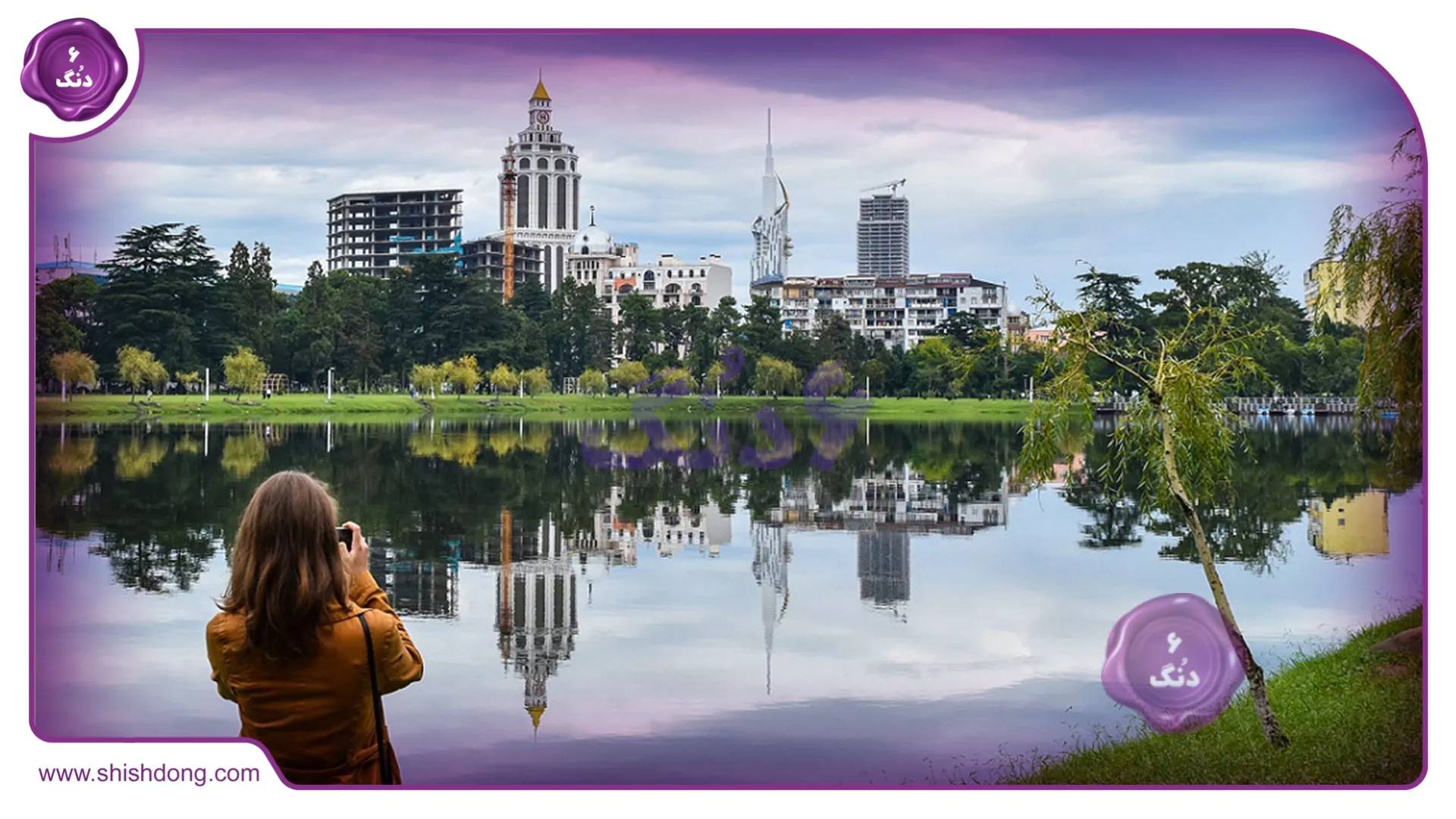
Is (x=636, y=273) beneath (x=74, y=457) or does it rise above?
above

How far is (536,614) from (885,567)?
246 centimetres

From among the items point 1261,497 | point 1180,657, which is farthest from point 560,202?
point 1261,497

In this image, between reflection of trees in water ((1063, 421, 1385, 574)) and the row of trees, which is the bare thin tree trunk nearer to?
the row of trees

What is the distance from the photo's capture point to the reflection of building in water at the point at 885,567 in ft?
24.5

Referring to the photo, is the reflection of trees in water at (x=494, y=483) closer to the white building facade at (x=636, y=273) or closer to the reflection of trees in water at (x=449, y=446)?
the reflection of trees in water at (x=449, y=446)

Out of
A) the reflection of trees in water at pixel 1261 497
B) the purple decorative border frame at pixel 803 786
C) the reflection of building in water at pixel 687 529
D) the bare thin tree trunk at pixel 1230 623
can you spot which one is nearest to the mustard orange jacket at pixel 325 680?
the purple decorative border frame at pixel 803 786

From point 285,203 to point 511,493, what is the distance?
5712 millimetres

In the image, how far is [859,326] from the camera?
241 inches

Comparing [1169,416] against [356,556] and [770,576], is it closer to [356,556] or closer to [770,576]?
[356,556]

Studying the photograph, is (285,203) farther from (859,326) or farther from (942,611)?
(942,611)

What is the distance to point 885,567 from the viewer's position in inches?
332

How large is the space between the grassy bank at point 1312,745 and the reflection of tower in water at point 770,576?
1.64 m

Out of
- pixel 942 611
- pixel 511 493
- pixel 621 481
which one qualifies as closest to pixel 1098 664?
pixel 942 611

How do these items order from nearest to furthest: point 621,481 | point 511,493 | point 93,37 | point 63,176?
1. point 93,37
2. point 63,176
3. point 511,493
4. point 621,481
